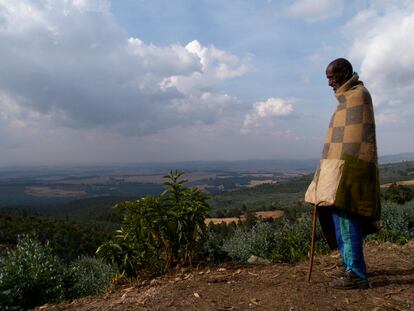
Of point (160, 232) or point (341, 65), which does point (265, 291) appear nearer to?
point (160, 232)

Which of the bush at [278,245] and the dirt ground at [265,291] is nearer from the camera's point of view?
the dirt ground at [265,291]

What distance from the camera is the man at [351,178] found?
3877 millimetres

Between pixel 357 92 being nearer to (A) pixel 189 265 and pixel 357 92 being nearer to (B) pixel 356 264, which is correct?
(B) pixel 356 264

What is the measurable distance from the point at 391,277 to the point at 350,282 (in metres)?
0.75

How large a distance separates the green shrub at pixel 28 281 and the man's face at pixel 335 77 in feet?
15.0

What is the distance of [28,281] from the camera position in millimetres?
5387

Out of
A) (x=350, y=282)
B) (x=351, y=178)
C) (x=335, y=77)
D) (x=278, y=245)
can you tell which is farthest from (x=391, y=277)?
(x=278, y=245)

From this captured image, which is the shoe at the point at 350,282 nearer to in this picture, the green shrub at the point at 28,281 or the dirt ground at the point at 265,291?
the dirt ground at the point at 265,291

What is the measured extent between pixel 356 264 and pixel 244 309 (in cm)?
126

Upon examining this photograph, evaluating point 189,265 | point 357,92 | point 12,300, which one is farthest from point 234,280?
point 12,300

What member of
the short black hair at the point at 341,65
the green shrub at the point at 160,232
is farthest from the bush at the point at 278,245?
the short black hair at the point at 341,65

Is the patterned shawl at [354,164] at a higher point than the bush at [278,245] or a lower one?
higher

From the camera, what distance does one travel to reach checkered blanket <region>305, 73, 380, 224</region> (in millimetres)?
3871

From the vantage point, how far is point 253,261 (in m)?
6.10
